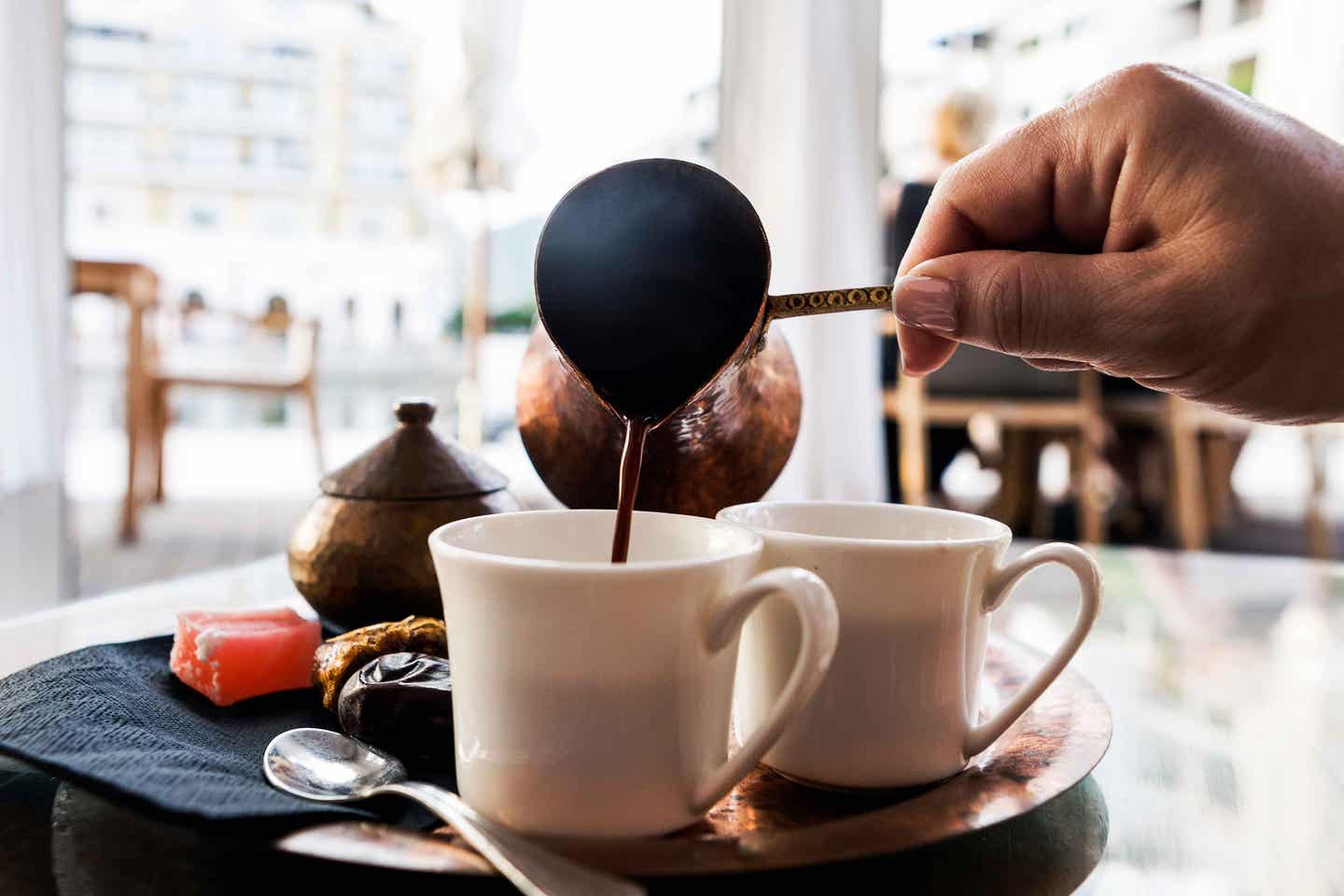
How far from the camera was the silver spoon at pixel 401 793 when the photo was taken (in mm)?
324

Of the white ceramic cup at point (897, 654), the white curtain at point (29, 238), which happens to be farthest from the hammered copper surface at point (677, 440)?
the white curtain at point (29, 238)

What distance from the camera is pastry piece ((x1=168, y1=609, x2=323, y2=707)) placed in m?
0.51

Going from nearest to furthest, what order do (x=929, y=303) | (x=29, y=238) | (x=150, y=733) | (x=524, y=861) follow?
(x=524, y=861) → (x=150, y=733) → (x=929, y=303) → (x=29, y=238)

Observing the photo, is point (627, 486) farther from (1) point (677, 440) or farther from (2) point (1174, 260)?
(2) point (1174, 260)

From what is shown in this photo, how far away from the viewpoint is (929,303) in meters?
0.54

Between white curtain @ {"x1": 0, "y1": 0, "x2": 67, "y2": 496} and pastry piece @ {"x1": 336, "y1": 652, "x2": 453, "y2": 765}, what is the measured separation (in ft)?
5.65

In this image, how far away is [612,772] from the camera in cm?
37

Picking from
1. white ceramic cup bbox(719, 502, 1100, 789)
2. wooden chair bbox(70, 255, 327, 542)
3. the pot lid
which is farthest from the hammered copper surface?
wooden chair bbox(70, 255, 327, 542)

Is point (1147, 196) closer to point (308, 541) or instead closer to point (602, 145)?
point (308, 541)

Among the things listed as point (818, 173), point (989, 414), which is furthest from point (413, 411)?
point (989, 414)

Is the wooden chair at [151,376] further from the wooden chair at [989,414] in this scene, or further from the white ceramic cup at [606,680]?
the white ceramic cup at [606,680]

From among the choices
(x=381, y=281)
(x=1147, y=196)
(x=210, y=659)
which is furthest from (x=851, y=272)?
(x=381, y=281)

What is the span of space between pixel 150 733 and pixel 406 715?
0.37 feet

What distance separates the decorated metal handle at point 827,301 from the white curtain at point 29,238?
1822 millimetres
